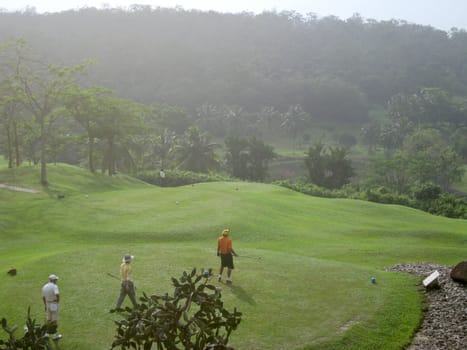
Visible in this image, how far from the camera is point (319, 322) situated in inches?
705

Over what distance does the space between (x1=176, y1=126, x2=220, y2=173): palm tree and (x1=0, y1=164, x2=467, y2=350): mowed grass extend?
32.9 meters

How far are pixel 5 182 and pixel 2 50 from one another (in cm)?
1448

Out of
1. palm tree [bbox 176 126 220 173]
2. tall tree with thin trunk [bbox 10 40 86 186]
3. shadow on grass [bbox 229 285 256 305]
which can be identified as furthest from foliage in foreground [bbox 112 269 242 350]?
palm tree [bbox 176 126 220 173]

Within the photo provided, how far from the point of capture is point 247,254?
28109 millimetres

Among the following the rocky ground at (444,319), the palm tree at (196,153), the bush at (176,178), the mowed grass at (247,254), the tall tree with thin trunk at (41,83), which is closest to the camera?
the rocky ground at (444,319)

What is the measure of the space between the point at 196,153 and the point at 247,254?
65.2 meters

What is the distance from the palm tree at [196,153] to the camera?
91.6 m

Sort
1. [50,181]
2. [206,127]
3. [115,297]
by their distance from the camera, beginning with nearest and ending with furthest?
[115,297]
[50,181]
[206,127]

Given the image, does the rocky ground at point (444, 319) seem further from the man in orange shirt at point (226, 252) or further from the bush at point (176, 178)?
the bush at point (176, 178)

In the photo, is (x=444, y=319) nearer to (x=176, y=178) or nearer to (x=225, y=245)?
(x=225, y=245)

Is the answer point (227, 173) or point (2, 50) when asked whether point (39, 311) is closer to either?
point (2, 50)

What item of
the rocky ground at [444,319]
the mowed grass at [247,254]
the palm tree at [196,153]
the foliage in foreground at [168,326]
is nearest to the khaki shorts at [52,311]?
the mowed grass at [247,254]

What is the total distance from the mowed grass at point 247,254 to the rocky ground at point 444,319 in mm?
479

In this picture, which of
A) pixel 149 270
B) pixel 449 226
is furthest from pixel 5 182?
pixel 449 226
